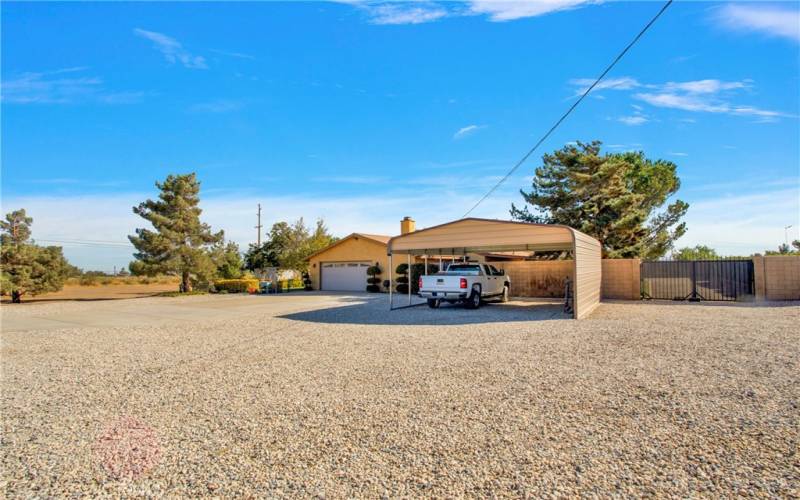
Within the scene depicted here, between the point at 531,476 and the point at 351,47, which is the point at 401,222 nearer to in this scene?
the point at 351,47

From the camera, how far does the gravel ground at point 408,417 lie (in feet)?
10.3

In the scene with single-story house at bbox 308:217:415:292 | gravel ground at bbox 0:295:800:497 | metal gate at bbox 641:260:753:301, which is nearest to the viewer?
gravel ground at bbox 0:295:800:497

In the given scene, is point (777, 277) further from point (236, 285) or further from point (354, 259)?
point (236, 285)

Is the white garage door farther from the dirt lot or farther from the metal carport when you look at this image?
the metal carport

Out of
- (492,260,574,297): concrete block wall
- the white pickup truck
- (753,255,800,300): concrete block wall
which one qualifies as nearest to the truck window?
the white pickup truck

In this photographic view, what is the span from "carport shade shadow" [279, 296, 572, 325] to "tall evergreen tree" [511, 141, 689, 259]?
10.5 m

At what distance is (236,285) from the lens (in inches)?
1118

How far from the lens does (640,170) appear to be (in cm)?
2825

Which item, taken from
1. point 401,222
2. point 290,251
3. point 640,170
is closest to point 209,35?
point 401,222

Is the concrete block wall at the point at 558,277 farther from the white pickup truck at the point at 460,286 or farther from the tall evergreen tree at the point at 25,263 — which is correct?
the tall evergreen tree at the point at 25,263

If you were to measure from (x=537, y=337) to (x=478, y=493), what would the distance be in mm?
6526

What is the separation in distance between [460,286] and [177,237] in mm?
18839

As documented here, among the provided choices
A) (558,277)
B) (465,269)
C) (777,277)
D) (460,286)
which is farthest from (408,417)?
(777,277)

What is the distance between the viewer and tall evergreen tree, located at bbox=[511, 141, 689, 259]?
23219 millimetres
